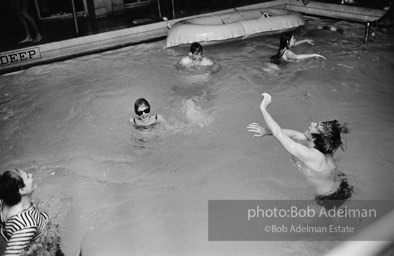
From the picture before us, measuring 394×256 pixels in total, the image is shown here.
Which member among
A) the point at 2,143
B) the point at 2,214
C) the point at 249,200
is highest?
the point at 2,214

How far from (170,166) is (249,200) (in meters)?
1.27

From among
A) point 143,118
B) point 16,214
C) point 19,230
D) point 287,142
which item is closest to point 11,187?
point 16,214

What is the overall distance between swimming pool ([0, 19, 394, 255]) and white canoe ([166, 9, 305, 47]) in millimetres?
436

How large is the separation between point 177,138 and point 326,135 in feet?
8.63

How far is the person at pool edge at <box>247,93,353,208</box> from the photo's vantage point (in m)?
3.17

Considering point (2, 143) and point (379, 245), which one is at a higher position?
point (379, 245)

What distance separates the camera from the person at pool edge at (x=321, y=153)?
10.4 ft

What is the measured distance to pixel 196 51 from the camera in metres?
6.93

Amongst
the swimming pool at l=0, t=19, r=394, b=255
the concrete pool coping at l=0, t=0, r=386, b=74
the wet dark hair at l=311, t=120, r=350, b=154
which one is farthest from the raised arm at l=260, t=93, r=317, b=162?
the concrete pool coping at l=0, t=0, r=386, b=74

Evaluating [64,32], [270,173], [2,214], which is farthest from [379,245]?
[64,32]

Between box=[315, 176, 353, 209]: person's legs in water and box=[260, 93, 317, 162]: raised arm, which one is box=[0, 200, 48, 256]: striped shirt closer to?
box=[260, 93, 317, 162]: raised arm

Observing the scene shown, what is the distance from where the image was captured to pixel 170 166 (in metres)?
4.75

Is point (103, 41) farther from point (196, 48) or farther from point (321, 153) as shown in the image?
point (321, 153)

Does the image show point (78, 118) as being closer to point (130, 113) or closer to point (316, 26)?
point (130, 113)
